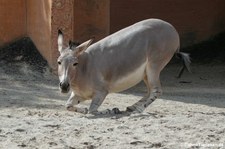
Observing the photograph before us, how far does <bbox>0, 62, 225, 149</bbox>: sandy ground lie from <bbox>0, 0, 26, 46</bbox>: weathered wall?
190 cm

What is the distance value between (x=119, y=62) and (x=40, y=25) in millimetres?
4561

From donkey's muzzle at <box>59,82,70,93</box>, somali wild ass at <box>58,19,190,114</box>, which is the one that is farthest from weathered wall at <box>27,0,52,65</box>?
donkey's muzzle at <box>59,82,70,93</box>

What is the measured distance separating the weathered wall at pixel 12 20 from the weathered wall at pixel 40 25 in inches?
6.3

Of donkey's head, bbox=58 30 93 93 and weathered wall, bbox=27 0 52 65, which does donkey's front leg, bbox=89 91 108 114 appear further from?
weathered wall, bbox=27 0 52 65

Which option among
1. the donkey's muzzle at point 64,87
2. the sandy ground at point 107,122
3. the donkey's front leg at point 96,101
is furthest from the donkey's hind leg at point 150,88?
the donkey's muzzle at point 64,87

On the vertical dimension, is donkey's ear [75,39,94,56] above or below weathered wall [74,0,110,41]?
above

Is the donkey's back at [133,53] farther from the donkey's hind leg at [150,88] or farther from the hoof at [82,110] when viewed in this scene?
the hoof at [82,110]

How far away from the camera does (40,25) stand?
1300 centimetres

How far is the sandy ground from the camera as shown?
21.5 feet

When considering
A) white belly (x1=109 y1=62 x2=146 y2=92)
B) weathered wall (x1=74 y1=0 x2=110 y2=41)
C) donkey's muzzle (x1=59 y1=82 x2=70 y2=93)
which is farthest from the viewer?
weathered wall (x1=74 y1=0 x2=110 y2=41)

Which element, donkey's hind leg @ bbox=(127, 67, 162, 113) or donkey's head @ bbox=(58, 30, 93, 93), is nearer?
donkey's head @ bbox=(58, 30, 93, 93)

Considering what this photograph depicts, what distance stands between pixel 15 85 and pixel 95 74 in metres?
3.44

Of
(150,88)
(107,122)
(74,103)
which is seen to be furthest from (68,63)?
(150,88)

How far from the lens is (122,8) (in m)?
16.2
